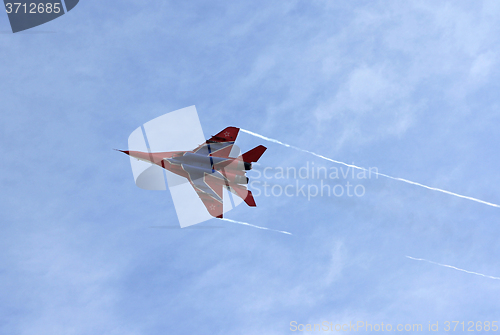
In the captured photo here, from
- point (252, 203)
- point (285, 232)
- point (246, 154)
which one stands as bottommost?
point (285, 232)

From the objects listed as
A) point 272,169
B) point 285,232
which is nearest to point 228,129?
point 272,169

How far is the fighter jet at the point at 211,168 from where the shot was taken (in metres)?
→ 49.8

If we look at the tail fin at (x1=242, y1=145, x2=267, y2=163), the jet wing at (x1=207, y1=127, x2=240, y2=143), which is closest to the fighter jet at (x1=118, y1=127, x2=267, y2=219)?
the tail fin at (x1=242, y1=145, x2=267, y2=163)

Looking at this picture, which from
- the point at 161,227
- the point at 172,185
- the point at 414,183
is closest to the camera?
the point at 414,183

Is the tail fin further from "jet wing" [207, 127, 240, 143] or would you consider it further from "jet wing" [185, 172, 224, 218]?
"jet wing" [185, 172, 224, 218]

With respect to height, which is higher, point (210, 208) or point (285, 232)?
point (210, 208)

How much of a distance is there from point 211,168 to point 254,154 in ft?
21.8

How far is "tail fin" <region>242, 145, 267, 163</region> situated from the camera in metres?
50.8

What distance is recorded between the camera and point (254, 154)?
50.8m

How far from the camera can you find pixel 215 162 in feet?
164

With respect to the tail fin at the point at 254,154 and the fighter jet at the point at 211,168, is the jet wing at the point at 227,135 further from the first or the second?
the tail fin at the point at 254,154

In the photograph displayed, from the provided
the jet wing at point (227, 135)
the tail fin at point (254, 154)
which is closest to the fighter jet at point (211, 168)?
the tail fin at point (254, 154)

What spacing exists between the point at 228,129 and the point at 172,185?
12570 millimetres

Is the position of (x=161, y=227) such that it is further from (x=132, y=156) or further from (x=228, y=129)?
(x=228, y=129)
